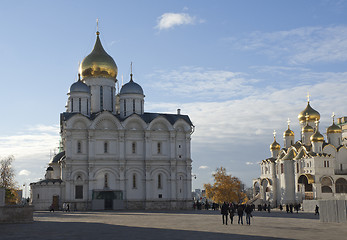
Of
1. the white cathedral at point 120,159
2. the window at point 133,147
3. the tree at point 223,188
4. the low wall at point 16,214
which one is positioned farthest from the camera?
the tree at point 223,188

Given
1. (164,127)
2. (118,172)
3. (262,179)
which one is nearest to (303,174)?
(262,179)

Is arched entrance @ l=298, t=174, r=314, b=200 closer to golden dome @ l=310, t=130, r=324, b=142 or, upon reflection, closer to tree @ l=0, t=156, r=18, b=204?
golden dome @ l=310, t=130, r=324, b=142

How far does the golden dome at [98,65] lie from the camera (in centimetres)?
5481

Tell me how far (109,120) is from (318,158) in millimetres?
23133

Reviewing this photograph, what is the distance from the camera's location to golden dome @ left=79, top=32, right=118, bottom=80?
5481cm

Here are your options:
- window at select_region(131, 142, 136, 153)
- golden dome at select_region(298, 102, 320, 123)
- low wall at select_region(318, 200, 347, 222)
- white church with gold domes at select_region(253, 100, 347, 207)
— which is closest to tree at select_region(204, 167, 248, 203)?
white church with gold domes at select_region(253, 100, 347, 207)

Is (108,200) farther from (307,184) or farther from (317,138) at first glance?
(317,138)

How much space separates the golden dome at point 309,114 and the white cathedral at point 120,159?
15816 millimetres

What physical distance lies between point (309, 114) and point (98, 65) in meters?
26.8

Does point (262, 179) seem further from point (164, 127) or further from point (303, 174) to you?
point (164, 127)

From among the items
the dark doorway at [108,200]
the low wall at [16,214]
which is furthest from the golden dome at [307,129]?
the low wall at [16,214]

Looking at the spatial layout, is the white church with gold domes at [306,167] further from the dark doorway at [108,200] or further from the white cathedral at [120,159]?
the dark doorway at [108,200]

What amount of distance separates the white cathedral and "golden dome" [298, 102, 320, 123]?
15816mm

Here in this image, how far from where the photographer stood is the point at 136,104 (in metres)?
54.2
